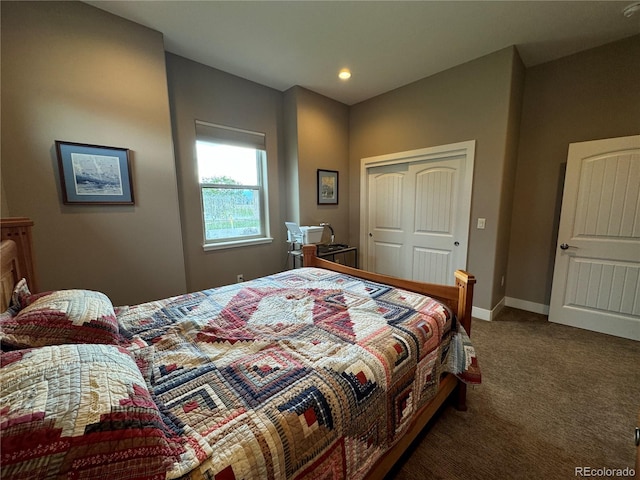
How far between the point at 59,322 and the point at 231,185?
2.53 metres

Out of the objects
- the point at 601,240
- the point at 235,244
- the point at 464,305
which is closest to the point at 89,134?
the point at 235,244

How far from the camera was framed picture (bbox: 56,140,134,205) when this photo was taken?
2.01 m

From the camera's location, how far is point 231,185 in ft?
10.7

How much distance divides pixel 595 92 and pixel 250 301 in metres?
3.83

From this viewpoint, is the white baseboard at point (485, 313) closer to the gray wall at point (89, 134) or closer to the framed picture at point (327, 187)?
the framed picture at point (327, 187)

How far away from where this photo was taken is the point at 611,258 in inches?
97.8

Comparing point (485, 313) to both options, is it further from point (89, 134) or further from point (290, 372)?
point (89, 134)

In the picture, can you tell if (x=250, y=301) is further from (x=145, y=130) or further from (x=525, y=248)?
(x=525, y=248)

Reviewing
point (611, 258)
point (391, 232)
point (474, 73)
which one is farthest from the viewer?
point (391, 232)

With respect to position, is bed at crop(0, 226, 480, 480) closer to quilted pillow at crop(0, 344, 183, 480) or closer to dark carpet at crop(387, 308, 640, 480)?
quilted pillow at crop(0, 344, 183, 480)

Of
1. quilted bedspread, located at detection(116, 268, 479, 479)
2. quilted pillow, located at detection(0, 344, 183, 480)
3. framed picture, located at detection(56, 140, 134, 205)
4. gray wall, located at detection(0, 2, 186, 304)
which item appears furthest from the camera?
framed picture, located at detection(56, 140, 134, 205)

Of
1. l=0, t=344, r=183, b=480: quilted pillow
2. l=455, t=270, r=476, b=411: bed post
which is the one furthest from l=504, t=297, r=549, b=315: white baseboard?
l=0, t=344, r=183, b=480: quilted pillow

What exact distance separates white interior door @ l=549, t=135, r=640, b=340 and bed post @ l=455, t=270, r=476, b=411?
2.02 metres

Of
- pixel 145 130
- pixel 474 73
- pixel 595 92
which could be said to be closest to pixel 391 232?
pixel 474 73
